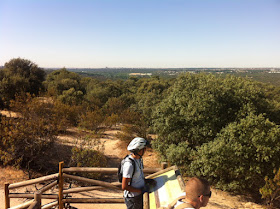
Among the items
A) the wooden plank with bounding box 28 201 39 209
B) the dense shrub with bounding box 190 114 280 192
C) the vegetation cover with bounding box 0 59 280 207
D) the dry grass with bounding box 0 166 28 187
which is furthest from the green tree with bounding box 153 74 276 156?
the wooden plank with bounding box 28 201 39 209

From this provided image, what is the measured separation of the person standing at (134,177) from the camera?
284 centimetres

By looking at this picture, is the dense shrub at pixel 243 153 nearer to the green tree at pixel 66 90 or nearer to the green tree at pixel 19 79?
the green tree at pixel 66 90

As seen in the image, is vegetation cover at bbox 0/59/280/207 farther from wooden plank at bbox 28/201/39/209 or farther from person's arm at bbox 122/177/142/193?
person's arm at bbox 122/177/142/193

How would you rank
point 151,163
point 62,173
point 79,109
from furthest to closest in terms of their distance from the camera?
point 79,109, point 151,163, point 62,173

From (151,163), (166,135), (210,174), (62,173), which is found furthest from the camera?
(151,163)

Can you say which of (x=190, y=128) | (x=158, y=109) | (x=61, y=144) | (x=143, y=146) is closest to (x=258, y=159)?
(x=190, y=128)

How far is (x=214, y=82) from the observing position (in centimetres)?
1085

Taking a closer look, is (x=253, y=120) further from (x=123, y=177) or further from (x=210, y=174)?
(x=123, y=177)

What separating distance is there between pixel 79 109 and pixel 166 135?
11071 millimetres

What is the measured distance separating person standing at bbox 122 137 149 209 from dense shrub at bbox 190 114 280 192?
6713mm

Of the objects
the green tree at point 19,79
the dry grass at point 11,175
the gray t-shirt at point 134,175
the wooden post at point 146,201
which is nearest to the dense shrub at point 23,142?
the dry grass at point 11,175

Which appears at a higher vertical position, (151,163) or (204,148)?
(204,148)

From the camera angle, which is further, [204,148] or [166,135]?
[166,135]

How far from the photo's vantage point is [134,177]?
2938mm
